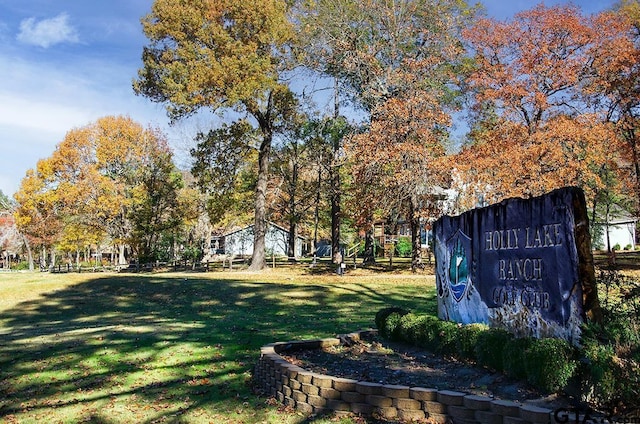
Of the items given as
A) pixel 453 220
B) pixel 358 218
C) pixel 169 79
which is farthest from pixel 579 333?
pixel 169 79

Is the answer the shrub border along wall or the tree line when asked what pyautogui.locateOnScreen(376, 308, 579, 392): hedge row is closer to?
the shrub border along wall

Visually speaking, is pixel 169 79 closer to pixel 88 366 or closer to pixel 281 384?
pixel 88 366

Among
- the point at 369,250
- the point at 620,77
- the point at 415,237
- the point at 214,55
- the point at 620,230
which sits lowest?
the point at 369,250

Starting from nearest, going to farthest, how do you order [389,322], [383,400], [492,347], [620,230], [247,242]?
[383,400] → [492,347] → [389,322] → [620,230] → [247,242]

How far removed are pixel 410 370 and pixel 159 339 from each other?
503 cm

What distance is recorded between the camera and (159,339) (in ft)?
31.7

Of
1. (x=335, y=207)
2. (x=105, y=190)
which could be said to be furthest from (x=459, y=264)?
(x=105, y=190)

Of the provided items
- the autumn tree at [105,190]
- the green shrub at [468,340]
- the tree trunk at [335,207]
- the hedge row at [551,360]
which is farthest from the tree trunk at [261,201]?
the green shrub at [468,340]

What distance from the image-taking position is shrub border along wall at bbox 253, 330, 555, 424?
4.66 metres

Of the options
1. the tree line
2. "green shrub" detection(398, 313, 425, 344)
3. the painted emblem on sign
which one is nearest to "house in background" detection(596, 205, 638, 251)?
the tree line

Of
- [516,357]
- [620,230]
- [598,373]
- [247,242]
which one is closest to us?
[598,373]

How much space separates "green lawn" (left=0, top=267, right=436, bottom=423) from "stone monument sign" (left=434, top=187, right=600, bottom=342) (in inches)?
117

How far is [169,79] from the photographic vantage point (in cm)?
2331

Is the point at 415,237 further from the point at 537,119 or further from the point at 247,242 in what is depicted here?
the point at 247,242
